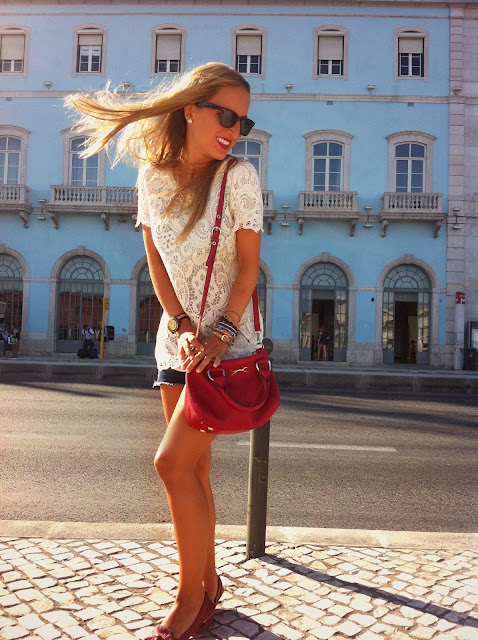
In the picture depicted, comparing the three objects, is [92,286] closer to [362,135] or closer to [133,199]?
[133,199]

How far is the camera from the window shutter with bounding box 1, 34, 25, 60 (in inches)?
885

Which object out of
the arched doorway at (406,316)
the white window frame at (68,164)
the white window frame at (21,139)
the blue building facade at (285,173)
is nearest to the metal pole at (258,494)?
the blue building facade at (285,173)

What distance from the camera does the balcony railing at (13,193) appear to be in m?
21.5

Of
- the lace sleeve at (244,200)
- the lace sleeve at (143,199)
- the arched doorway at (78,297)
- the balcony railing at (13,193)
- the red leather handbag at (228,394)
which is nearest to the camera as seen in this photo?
the red leather handbag at (228,394)

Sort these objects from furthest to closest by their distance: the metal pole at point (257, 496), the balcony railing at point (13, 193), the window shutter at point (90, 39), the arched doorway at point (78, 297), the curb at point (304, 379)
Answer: the window shutter at point (90, 39)
the arched doorway at point (78, 297)
the balcony railing at point (13, 193)
the curb at point (304, 379)
the metal pole at point (257, 496)

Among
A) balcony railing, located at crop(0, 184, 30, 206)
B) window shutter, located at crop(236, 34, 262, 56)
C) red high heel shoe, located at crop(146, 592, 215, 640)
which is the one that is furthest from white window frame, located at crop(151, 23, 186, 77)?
red high heel shoe, located at crop(146, 592, 215, 640)

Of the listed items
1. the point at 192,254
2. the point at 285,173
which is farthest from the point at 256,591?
the point at 285,173

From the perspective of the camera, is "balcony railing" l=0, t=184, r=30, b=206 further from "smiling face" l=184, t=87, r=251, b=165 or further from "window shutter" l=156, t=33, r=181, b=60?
"smiling face" l=184, t=87, r=251, b=165

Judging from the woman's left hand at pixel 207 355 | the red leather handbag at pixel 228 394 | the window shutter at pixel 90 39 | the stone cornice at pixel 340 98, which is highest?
the window shutter at pixel 90 39

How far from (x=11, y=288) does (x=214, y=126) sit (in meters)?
21.8

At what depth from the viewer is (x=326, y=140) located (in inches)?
847

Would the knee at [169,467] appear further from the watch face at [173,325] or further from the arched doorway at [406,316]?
Result: the arched doorway at [406,316]

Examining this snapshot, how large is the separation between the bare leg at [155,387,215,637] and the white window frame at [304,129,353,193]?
66.7ft

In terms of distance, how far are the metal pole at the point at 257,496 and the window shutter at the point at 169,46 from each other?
2191 cm
